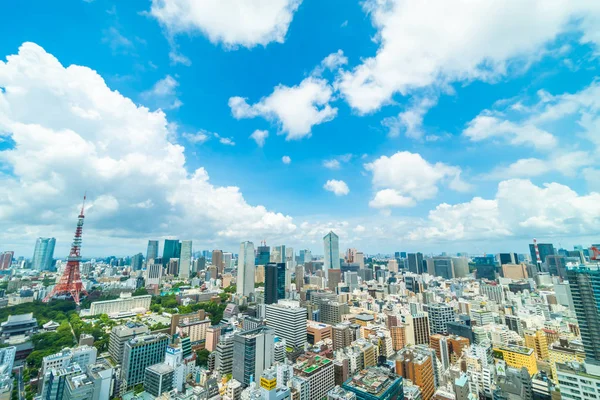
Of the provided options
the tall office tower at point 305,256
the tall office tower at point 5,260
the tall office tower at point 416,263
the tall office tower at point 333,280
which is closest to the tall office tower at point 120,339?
the tall office tower at point 333,280

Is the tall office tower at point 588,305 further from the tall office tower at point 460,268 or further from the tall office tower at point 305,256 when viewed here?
the tall office tower at point 305,256

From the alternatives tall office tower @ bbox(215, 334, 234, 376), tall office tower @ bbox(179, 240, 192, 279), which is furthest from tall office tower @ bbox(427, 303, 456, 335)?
tall office tower @ bbox(179, 240, 192, 279)

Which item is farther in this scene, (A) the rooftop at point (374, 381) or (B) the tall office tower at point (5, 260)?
(B) the tall office tower at point (5, 260)

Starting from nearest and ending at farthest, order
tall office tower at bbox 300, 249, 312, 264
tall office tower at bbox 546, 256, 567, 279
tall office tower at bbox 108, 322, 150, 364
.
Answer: tall office tower at bbox 108, 322, 150, 364 → tall office tower at bbox 546, 256, 567, 279 → tall office tower at bbox 300, 249, 312, 264

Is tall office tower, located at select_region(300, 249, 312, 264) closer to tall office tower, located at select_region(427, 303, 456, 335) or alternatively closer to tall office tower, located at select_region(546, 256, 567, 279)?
tall office tower, located at select_region(546, 256, 567, 279)

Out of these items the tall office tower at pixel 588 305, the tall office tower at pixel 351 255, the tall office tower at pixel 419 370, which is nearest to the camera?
the tall office tower at pixel 588 305

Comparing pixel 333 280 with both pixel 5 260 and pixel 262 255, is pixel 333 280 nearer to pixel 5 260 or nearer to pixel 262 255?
pixel 262 255
